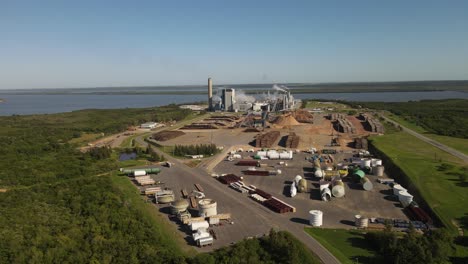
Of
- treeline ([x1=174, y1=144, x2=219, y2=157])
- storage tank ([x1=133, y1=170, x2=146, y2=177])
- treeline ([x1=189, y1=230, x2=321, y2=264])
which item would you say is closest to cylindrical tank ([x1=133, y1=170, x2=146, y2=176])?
storage tank ([x1=133, y1=170, x2=146, y2=177])

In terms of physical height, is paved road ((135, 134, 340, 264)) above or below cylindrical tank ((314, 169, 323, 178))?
below

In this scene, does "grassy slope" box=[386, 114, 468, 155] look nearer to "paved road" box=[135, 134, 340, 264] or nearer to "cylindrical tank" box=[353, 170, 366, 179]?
"cylindrical tank" box=[353, 170, 366, 179]

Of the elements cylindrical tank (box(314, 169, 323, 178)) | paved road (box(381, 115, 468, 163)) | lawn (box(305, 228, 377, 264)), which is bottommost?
lawn (box(305, 228, 377, 264))

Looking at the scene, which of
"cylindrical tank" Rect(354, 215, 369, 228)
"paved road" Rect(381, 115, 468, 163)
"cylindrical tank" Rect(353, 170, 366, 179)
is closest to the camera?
"cylindrical tank" Rect(354, 215, 369, 228)

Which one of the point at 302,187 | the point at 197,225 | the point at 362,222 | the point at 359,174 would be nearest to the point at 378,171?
the point at 359,174

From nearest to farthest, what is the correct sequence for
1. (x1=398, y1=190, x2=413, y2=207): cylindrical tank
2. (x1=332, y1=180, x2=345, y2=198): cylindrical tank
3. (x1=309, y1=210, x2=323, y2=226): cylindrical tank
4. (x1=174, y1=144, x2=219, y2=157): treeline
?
(x1=309, y1=210, x2=323, y2=226): cylindrical tank < (x1=398, y1=190, x2=413, y2=207): cylindrical tank < (x1=332, y1=180, x2=345, y2=198): cylindrical tank < (x1=174, y1=144, x2=219, y2=157): treeline

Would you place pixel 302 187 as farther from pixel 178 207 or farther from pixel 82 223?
pixel 82 223

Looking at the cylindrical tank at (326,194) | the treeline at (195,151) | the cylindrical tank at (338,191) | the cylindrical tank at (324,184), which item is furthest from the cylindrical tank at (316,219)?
the treeline at (195,151)
